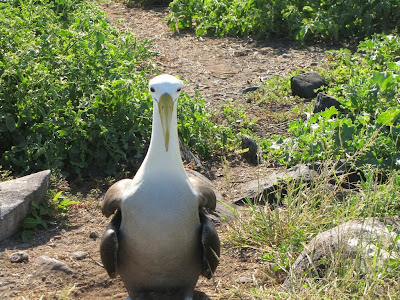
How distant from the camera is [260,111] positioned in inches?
320

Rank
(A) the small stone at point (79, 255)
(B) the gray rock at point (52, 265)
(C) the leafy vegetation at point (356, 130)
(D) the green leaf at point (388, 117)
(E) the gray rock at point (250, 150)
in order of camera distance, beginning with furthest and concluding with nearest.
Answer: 1. (E) the gray rock at point (250, 150)
2. (D) the green leaf at point (388, 117)
3. (C) the leafy vegetation at point (356, 130)
4. (A) the small stone at point (79, 255)
5. (B) the gray rock at point (52, 265)

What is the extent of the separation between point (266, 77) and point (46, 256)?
189 inches

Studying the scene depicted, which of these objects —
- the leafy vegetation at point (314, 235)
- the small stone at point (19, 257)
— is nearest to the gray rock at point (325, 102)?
the leafy vegetation at point (314, 235)

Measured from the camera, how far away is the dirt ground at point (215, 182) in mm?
4797

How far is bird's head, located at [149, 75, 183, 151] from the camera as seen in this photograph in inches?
166

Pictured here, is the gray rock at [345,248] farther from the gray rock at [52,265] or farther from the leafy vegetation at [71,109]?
the leafy vegetation at [71,109]

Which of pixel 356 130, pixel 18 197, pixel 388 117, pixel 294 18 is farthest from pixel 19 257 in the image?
pixel 294 18

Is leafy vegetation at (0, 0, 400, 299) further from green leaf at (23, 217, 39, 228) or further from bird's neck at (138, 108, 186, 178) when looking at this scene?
bird's neck at (138, 108, 186, 178)

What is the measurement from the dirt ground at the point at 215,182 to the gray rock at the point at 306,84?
0.62 m

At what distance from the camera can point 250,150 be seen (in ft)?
23.1

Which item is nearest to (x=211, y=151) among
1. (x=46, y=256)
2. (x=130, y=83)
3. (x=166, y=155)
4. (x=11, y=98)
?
(x=130, y=83)

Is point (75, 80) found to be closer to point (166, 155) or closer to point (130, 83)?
point (130, 83)

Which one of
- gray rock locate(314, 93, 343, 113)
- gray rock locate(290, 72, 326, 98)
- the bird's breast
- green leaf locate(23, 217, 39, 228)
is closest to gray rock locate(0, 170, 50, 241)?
green leaf locate(23, 217, 39, 228)

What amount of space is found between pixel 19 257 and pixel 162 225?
1.37 metres
